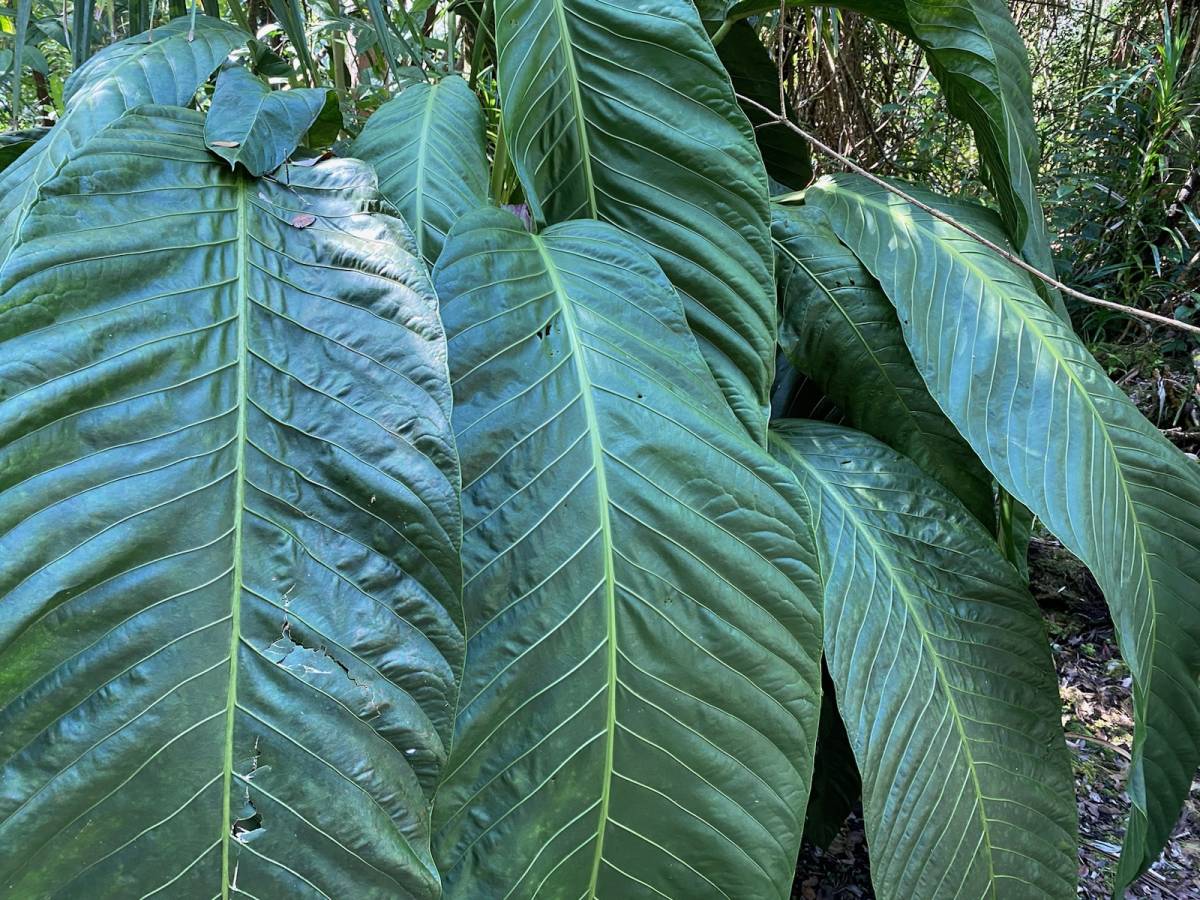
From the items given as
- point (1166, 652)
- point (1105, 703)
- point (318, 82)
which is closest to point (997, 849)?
point (1166, 652)

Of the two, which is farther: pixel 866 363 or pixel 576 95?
pixel 866 363

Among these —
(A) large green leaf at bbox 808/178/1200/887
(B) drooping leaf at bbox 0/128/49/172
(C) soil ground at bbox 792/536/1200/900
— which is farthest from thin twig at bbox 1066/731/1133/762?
(B) drooping leaf at bbox 0/128/49/172

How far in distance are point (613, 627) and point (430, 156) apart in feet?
1.69

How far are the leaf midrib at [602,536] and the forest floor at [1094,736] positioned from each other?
0.89 metres

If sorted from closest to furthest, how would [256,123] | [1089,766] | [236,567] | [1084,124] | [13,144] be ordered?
[236,567] → [256,123] → [13,144] → [1089,766] → [1084,124]

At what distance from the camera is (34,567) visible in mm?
395

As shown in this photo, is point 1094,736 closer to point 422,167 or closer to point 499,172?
point 499,172

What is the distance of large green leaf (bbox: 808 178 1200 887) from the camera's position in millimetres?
714

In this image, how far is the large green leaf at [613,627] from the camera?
47 cm

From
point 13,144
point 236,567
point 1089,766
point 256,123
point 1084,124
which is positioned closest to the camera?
point 236,567

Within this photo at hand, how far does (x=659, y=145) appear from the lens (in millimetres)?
759

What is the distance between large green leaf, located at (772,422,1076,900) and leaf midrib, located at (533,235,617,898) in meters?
0.26

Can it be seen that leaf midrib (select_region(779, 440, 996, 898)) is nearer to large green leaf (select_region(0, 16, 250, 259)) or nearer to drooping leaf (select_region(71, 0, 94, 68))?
large green leaf (select_region(0, 16, 250, 259))

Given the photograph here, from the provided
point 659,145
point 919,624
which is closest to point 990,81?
point 659,145
